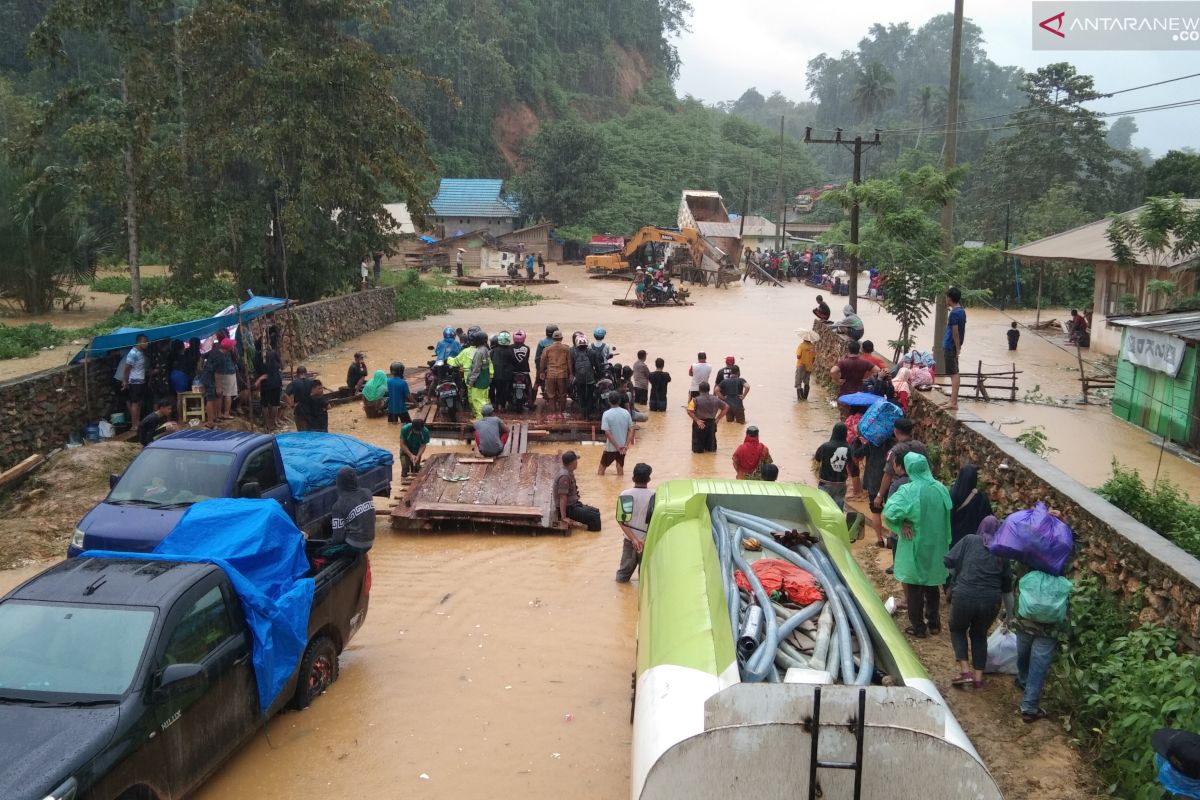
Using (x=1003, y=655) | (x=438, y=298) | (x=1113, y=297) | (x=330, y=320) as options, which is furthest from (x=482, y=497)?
(x=438, y=298)

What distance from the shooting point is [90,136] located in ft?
75.2

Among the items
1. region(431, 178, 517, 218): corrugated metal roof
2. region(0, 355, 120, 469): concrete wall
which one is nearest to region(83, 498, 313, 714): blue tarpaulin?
region(0, 355, 120, 469): concrete wall

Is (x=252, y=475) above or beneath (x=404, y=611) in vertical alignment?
above

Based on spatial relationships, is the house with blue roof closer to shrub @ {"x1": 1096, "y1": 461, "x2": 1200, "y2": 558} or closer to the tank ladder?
shrub @ {"x1": 1096, "y1": 461, "x2": 1200, "y2": 558}

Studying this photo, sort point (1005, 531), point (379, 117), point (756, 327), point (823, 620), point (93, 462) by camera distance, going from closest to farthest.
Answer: point (823, 620), point (1005, 531), point (93, 462), point (379, 117), point (756, 327)

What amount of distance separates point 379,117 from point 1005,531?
2404cm

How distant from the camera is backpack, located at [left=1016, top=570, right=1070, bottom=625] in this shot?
21.5ft

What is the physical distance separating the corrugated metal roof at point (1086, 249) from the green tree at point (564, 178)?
34.7m

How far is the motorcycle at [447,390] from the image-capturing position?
16484 millimetres

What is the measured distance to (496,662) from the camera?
810 centimetres

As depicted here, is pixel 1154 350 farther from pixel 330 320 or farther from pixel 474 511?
pixel 330 320

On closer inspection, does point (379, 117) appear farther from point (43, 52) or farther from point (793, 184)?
point (793, 184)

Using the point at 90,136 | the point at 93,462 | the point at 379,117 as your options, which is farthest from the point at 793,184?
the point at 93,462

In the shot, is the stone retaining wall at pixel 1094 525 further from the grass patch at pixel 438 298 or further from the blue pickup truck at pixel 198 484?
the grass patch at pixel 438 298
